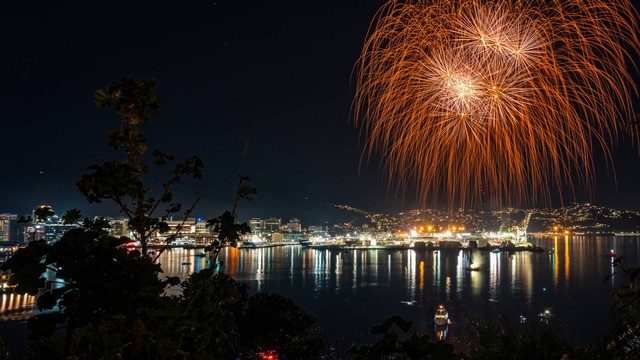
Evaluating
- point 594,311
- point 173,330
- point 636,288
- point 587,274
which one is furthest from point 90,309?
point 587,274

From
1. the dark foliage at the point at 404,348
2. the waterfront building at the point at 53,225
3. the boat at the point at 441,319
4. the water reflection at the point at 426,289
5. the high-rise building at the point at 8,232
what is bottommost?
the water reflection at the point at 426,289

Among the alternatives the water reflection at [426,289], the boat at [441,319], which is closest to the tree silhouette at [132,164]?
the water reflection at [426,289]

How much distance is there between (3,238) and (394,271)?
79136 millimetres

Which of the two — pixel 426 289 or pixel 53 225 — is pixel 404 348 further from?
pixel 426 289

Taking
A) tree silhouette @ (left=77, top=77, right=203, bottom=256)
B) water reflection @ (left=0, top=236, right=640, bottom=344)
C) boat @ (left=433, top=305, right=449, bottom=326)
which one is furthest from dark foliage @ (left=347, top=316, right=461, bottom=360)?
boat @ (left=433, top=305, right=449, bottom=326)

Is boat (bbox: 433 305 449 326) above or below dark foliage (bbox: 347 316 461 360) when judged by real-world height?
below

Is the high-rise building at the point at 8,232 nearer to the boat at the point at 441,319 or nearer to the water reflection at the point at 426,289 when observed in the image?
the water reflection at the point at 426,289

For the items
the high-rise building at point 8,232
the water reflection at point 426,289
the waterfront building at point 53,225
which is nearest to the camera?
the waterfront building at point 53,225

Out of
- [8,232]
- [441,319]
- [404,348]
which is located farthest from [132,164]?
[8,232]

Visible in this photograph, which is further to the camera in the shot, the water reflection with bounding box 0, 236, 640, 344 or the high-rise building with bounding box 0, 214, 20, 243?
the high-rise building with bounding box 0, 214, 20, 243

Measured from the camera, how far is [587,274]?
45.9m

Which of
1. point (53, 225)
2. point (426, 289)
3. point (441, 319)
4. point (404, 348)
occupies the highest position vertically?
point (53, 225)

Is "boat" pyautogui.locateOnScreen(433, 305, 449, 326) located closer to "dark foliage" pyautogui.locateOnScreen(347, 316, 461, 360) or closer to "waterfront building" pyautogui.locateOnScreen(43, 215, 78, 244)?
"waterfront building" pyautogui.locateOnScreen(43, 215, 78, 244)

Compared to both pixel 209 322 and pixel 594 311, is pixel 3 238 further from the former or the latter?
pixel 209 322
